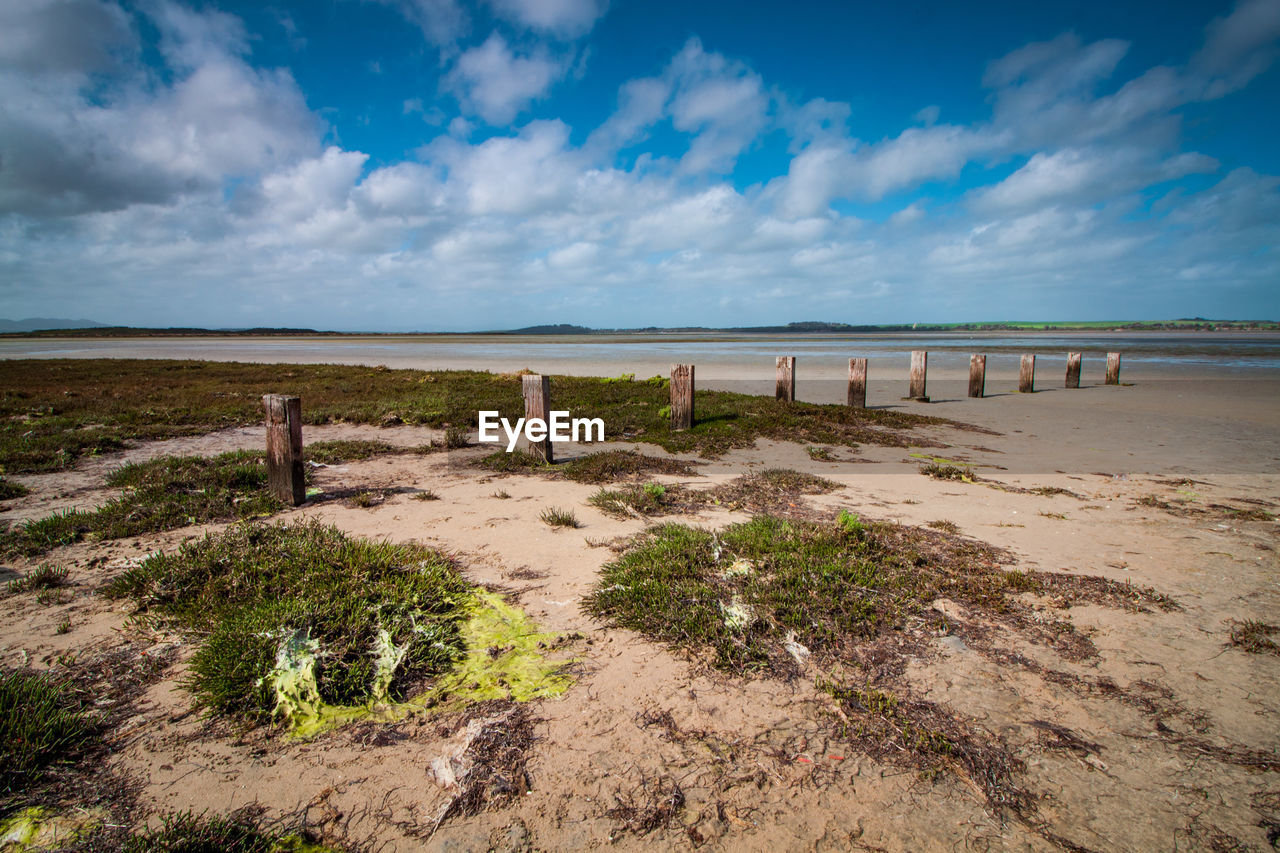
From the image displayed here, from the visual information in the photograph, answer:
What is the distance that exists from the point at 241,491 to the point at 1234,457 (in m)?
17.0

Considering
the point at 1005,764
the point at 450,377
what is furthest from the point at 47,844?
the point at 450,377

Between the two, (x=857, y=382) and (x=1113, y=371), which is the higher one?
(x=1113, y=371)

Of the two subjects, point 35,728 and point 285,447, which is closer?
point 35,728

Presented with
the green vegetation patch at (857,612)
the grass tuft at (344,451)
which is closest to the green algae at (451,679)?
the green vegetation patch at (857,612)

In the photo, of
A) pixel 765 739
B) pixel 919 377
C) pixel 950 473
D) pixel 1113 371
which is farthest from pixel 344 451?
pixel 1113 371

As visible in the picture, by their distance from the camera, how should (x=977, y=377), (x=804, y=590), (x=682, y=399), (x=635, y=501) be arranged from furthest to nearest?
(x=977, y=377) → (x=682, y=399) → (x=635, y=501) → (x=804, y=590)

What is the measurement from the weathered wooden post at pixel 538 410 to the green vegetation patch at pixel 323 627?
4.64m

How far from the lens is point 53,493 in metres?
7.82

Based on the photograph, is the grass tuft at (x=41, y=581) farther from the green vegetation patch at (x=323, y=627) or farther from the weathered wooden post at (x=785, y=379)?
the weathered wooden post at (x=785, y=379)

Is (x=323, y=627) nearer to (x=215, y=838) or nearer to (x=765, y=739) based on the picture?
(x=215, y=838)

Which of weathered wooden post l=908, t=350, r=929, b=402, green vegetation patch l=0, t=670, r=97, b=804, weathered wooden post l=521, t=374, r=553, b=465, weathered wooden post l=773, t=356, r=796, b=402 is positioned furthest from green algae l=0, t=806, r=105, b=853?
weathered wooden post l=908, t=350, r=929, b=402

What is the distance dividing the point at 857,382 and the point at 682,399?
22.7ft

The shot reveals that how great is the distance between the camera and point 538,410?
32.0 ft

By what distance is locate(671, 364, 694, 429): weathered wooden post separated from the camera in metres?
12.5
